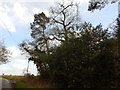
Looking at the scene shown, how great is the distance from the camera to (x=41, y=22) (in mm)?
36000

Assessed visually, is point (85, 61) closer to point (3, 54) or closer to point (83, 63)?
point (83, 63)

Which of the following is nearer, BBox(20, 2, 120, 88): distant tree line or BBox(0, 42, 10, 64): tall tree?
BBox(20, 2, 120, 88): distant tree line

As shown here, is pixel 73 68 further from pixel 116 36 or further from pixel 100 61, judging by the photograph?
pixel 116 36

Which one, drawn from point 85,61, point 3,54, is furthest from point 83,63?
point 3,54

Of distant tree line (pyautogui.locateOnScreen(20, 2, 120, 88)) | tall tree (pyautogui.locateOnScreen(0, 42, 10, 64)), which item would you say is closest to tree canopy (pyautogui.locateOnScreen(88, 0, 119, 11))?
distant tree line (pyautogui.locateOnScreen(20, 2, 120, 88))

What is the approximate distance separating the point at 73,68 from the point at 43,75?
335 centimetres

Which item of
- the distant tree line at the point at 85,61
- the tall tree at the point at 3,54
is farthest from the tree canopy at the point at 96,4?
the tall tree at the point at 3,54

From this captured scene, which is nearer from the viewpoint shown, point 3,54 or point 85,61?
point 85,61

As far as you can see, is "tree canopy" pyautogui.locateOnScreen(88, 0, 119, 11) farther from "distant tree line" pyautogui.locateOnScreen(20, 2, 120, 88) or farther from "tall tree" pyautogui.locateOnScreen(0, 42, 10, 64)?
"tall tree" pyautogui.locateOnScreen(0, 42, 10, 64)

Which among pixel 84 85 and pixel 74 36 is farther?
pixel 74 36

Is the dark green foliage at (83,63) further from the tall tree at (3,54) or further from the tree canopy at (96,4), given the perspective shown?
the tall tree at (3,54)

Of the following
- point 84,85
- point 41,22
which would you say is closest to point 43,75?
point 84,85

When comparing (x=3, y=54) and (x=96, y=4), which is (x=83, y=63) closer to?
(x=96, y=4)

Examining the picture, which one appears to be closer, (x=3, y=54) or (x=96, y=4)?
(x=96, y=4)
